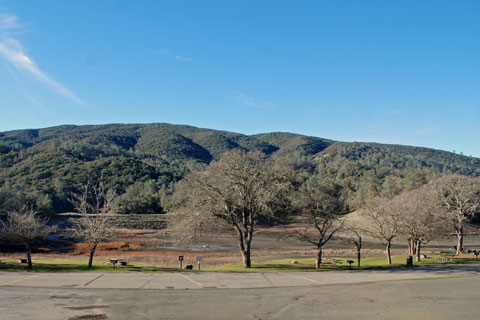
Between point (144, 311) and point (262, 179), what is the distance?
13.1 metres

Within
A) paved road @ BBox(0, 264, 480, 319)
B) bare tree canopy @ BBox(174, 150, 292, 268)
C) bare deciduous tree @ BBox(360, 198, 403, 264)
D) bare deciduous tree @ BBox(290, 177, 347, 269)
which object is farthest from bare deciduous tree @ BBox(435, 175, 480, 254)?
bare tree canopy @ BBox(174, 150, 292, 268)

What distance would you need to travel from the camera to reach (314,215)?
23.6 meters

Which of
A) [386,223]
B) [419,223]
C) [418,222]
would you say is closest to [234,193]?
[386,223]

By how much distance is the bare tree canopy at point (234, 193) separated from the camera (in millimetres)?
22688

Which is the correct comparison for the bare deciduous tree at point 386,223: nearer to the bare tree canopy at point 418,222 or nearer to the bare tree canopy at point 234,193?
the bare tree canopy at point 418,222

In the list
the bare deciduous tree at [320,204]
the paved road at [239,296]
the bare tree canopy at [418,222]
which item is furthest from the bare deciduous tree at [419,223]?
the bare deciduous tree at [320,204]

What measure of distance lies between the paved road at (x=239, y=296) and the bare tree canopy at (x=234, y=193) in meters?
4.10

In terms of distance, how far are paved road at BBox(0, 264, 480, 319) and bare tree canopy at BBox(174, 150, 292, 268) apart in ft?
13.5

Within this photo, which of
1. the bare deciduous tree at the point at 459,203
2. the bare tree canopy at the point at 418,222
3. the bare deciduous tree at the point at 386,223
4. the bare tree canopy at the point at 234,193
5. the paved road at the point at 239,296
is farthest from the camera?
the bare deciduous tree at the point at 459,203

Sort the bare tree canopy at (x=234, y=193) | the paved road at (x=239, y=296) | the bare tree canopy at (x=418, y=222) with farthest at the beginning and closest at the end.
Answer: the bare tree canopy at (x=418, y=222) → the bare tree canopy at (x=234, y=193) → the paved road at (x=239, y=296)

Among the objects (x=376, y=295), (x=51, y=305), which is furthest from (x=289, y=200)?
(x=51, y=305)

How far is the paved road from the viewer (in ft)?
39.4

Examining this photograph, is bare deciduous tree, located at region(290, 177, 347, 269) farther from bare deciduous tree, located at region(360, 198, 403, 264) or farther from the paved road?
bare deciduous tree, located at region(360, 198, 403, 264)

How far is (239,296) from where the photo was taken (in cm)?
1477
